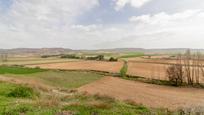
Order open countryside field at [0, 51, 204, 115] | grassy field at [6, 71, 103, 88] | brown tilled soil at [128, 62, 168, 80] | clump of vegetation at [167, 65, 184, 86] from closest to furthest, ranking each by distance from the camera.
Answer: open countryside field at [0, 51, 204, 115], grassy field at [6, 71, 103, 88], clump of vegetation at [167, 65, 184, 86], brown tilled soil at [128, 62, 168, 80]

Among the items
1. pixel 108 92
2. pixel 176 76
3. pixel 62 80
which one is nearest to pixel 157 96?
pixel 108 92

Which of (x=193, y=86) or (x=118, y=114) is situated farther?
(x=193, y=86)

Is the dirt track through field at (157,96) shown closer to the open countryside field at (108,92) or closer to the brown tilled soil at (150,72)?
the open countryside field at (108,92)

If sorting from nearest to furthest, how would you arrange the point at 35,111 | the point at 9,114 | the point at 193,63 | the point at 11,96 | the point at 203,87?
the point at 9,114, the point at 35,111, the point at 11,96, the point at 203,87, the point at 193,63

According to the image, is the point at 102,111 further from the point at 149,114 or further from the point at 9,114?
the point at 9,114

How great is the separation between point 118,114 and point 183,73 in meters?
35.9

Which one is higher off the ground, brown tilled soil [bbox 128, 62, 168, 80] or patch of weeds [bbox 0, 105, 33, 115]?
patch of weeds [bbox 0, 105, 33, 115]

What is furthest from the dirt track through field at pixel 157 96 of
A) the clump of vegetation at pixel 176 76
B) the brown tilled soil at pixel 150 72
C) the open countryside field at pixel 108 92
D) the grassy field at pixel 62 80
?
the brown tilled soil at pixel 150 72

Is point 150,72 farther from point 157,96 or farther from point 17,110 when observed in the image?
point 17,110

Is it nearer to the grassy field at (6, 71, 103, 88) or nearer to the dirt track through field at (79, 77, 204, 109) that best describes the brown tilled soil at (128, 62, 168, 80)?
the grassy field at (6, 71, 103, 88)

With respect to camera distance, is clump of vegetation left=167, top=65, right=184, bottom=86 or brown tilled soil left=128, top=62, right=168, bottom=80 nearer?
clump of vegetation left=167, top=65, right=184, bottom=86

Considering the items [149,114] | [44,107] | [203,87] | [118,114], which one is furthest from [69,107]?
[203,87]

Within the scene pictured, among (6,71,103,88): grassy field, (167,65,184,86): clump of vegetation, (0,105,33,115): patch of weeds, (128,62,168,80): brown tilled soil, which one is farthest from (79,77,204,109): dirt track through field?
(128,62,168,80): brown tilled soil

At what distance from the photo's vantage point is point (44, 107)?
1274 cm
